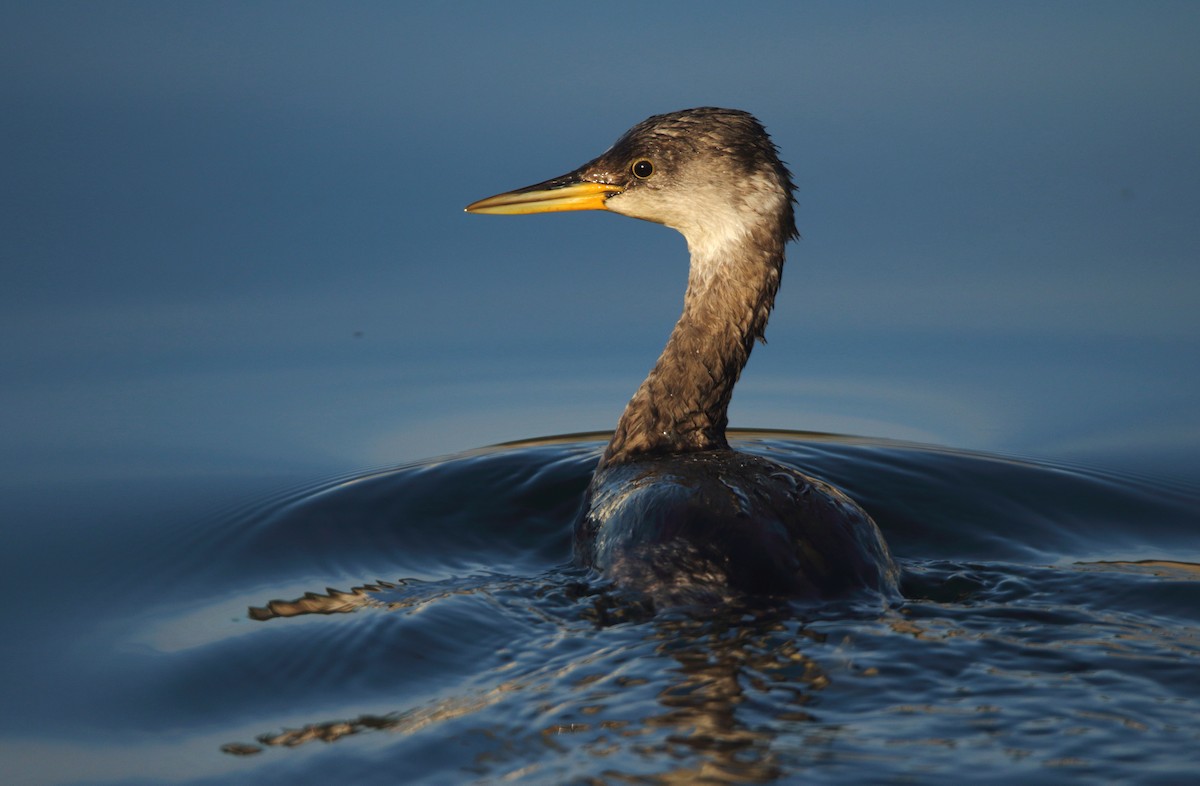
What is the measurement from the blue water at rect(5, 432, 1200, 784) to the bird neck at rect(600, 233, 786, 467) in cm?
58

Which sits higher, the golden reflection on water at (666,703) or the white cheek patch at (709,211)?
the white cheek patch at (709,211)

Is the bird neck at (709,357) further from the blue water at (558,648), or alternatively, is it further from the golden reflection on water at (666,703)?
the golden reflection on water at (666,703)

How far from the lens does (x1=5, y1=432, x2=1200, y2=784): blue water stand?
169 inches

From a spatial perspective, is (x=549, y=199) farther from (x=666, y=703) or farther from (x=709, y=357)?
(x=666, y=703)

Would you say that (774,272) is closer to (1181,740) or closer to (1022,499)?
(1022,499)

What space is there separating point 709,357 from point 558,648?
7.17ft

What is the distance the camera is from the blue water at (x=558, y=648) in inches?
169

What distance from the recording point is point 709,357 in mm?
6820

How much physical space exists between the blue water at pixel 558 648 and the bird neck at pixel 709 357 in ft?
1.89

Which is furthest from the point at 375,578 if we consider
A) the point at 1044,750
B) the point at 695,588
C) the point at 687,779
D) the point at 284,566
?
the point at 1044,750

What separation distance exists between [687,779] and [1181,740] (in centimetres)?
146

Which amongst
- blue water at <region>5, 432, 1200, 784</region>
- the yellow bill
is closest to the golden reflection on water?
blue water at <region>5, 432, 1200, 784</region>

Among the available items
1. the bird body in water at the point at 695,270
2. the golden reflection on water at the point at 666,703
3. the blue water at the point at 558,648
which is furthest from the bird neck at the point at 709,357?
the golden reflection on water at the point at 666,703

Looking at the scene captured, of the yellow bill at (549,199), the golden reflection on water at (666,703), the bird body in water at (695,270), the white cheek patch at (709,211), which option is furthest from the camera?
the yellow bill at (549,199)
